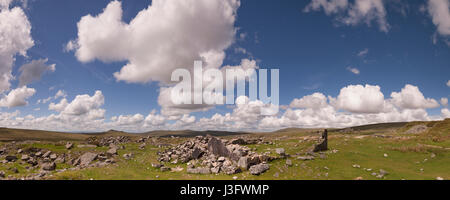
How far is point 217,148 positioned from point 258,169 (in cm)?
1194

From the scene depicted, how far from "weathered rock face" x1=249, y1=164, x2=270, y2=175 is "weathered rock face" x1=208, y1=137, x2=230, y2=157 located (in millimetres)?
7382

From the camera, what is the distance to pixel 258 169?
27.5m

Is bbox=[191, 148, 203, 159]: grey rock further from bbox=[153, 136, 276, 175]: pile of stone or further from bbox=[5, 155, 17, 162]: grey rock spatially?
bbox=[5, 155, 17, 162]: grey rock

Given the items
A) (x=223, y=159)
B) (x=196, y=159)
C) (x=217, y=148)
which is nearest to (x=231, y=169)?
(x=223, y=159)

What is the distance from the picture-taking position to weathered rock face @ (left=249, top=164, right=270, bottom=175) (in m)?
27.1

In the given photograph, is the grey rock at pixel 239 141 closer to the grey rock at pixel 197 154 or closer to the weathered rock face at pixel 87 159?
the grey rock at pixel 197 154

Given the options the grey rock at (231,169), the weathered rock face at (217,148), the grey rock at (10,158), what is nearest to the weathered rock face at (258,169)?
the grey rock at (231,169)

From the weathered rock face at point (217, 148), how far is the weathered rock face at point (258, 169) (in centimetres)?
738

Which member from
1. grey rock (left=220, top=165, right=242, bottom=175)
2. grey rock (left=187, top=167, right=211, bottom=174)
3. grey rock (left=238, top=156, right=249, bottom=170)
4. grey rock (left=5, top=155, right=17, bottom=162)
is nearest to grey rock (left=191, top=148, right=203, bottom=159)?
grey rock (left=187, top=167, right=211, bottom=174)

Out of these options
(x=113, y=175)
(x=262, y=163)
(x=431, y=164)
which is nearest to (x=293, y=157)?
(x=262, y=163)

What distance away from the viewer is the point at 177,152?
4609cm
